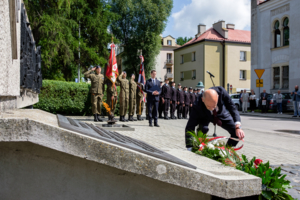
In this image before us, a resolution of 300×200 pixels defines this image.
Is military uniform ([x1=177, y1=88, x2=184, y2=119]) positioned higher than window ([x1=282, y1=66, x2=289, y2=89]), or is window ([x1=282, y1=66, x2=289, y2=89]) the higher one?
window ([x1=282, y1=66, x2=289, y2=89])

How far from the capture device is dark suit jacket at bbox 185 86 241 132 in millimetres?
3992

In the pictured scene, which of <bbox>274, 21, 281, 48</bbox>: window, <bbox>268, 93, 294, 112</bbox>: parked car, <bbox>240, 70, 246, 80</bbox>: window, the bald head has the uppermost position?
<bbox>274, 21, 281, 48</bbox>: window

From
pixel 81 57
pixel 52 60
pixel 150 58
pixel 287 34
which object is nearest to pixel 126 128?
pixel 52 60

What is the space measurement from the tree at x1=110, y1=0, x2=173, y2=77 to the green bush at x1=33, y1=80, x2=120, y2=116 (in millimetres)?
24021

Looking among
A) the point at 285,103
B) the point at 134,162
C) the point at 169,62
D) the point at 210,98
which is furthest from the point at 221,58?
the point at 134,162

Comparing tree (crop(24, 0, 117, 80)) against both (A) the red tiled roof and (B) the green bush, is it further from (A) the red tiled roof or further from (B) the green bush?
(A) the red tiled roof

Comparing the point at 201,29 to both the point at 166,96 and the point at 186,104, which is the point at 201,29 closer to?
the point at 186,104

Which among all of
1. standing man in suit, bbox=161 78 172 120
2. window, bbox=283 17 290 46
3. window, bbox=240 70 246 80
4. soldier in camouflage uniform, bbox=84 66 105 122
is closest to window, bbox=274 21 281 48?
window, bbox=283 17 290 46

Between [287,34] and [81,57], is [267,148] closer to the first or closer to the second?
[81,57]

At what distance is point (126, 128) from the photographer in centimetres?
930

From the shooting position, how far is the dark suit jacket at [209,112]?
13.1 ft

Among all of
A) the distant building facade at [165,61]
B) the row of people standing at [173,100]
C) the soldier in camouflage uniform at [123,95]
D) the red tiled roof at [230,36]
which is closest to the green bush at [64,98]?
the soldier in camouflage uniform at [123,95]

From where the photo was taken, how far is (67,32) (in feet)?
63.8

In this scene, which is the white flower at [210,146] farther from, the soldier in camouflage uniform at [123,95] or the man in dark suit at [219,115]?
the soldier in camouflage uniform at [123,95]
